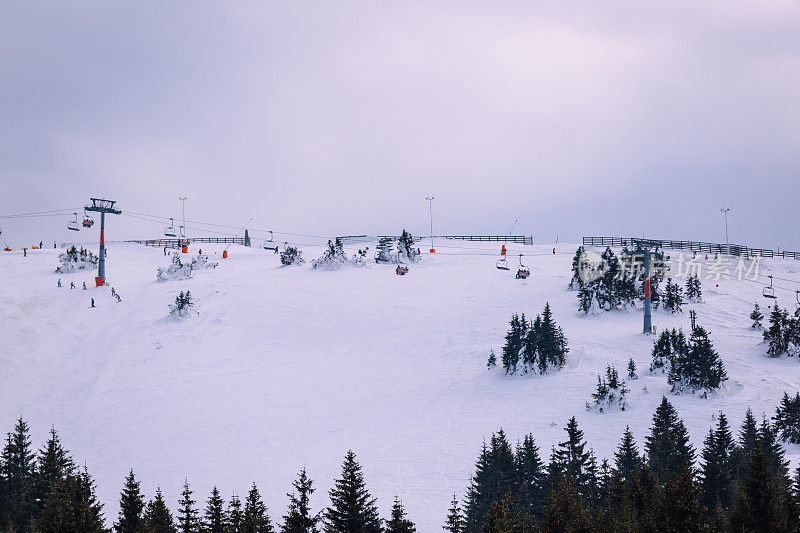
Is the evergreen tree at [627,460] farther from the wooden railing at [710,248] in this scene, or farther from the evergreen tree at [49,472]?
the wooden railing at [710,248]

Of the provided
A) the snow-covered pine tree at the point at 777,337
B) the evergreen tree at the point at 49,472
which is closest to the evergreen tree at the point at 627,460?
the snow-covered pine tree at the point at 777,337

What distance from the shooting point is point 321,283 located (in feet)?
212

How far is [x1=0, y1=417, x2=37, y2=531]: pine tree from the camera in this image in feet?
89.9


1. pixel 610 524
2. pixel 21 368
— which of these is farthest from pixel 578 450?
pixel 21 368

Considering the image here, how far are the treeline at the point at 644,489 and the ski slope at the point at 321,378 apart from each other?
10.2 feet

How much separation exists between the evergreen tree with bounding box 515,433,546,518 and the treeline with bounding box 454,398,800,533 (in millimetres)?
37

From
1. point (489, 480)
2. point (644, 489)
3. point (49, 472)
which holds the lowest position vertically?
point (49, 472)

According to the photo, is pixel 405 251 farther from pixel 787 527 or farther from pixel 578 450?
pixel 787 527

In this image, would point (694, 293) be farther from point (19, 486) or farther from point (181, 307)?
point (19, 486)

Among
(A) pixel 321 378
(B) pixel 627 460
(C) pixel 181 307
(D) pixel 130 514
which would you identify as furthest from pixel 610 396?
(C) pixel 181 307

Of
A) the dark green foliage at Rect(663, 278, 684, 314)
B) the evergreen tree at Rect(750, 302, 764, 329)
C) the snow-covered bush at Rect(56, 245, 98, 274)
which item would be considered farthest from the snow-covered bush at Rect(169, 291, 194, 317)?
the evergreen tree at Rect(750, 302, 764, 329)

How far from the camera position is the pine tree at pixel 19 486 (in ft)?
89.9

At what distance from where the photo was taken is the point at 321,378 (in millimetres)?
42094

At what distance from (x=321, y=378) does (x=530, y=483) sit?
19.2m
